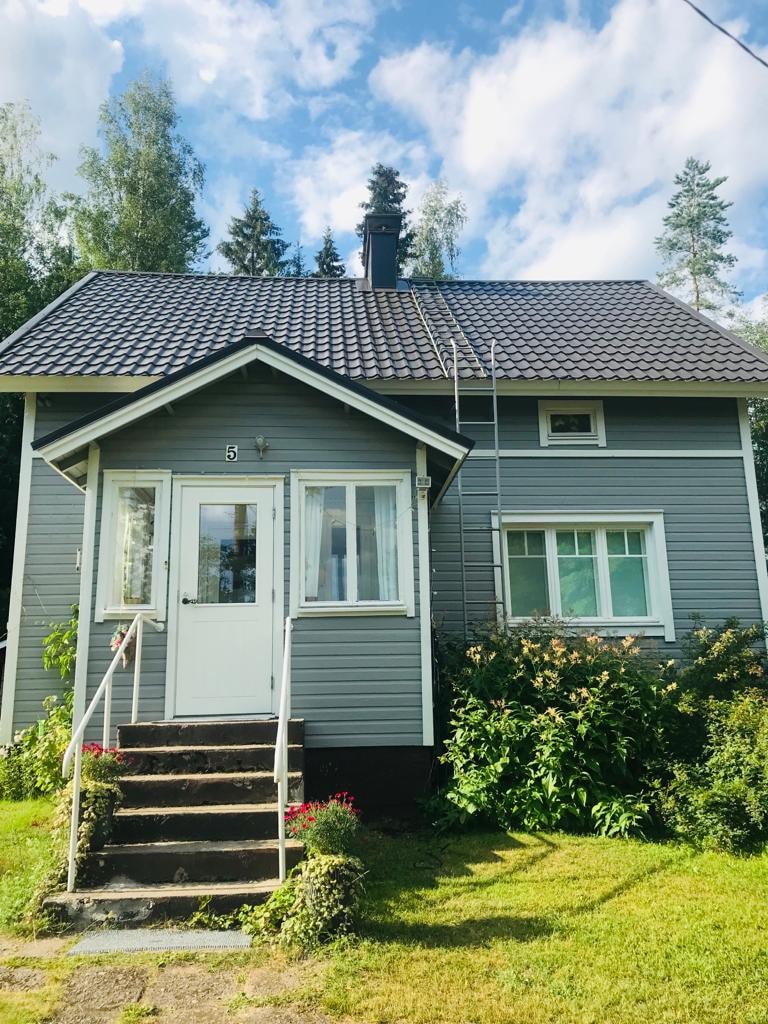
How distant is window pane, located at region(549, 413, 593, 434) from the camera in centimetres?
1032

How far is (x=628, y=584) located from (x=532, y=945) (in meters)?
6.32

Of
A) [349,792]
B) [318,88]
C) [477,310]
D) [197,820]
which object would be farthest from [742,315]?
[197,820]

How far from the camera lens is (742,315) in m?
27.6

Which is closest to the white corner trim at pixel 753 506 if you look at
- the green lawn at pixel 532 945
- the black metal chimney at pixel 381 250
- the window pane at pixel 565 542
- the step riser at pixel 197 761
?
the window pane at pixel 565 542

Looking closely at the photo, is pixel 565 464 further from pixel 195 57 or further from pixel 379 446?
pixel 195 57

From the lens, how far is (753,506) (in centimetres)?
997

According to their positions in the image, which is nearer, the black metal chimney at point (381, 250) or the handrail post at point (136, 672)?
the handrail post at point (136, 672)

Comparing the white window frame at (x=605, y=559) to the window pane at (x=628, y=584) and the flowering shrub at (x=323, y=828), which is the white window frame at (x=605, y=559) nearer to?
the window pane at (x=628, y=584)

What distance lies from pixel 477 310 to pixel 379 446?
5960 mm

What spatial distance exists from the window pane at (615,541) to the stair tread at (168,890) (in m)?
6.67

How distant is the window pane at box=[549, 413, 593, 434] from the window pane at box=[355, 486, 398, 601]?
149 inches

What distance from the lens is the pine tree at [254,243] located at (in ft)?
104

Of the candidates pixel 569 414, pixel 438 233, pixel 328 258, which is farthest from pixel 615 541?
pixel 328 258

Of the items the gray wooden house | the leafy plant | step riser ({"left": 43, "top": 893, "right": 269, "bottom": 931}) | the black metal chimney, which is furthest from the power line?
the leafy plant
